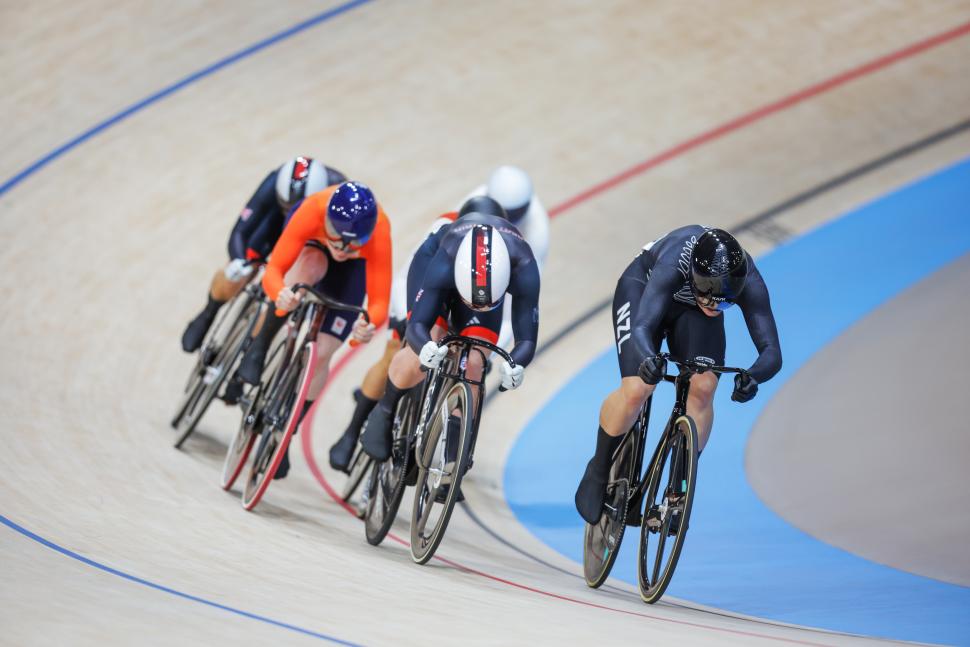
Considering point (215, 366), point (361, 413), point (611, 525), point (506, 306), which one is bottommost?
point (611, 525)

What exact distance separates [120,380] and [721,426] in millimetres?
2948

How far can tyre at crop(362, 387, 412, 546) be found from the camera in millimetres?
4301

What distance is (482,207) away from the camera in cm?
481

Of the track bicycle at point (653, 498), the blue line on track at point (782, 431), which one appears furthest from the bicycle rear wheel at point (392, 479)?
the blue line on track at point (782, 431)

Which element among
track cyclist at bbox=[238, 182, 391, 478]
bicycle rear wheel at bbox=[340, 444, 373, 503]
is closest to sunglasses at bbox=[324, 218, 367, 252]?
track cyclist at bbox=[238, 182, 391, 478]

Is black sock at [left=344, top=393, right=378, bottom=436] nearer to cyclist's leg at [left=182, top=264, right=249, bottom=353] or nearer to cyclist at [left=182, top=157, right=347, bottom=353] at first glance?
cyclist at [left=182, top=157, right=347, bottom=353]

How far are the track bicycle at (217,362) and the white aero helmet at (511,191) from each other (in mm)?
1032

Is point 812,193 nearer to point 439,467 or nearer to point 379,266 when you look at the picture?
point 379,266

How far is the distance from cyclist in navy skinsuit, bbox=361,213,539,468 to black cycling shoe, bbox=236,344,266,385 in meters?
0.56

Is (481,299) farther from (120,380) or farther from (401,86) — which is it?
(401,86)

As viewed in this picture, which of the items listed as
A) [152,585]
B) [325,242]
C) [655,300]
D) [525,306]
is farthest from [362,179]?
[152,585]

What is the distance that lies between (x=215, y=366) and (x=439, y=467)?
160 cm

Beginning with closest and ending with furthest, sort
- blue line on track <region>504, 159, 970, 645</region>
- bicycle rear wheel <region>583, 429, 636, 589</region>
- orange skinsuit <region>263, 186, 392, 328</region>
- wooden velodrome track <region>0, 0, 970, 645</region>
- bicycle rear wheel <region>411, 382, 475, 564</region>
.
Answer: wooden velodrome track <region>0, 0, 970, 645</region> → bicycle rear wheel <region>411, 382, 475, 564</region> → bicycle rear wheel <region>583, 429, 636, 589</region> → blue line on track <region>504, 159, 970, 645</region> → orange skinsuit <region>263, 186, 392, 328</region>

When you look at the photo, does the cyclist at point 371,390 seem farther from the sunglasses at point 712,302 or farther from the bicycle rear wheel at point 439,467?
the sunglasses at point 712,302
